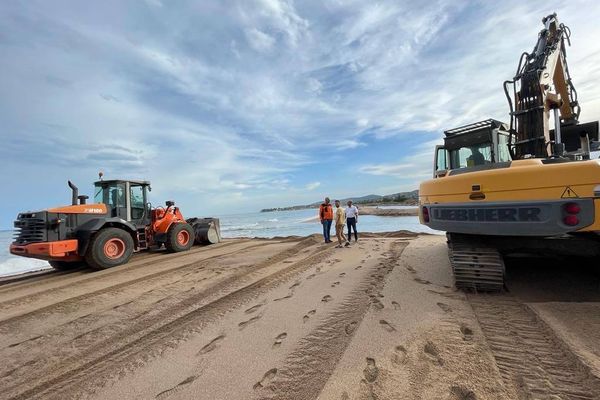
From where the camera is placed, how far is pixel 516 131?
5359mm

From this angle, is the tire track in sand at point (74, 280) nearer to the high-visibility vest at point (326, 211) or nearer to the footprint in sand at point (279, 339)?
the high-visibility vest at point (326, 211)

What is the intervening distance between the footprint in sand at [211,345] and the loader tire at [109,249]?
21.2ft

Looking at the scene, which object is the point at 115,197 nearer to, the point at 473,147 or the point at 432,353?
the point at 473,147

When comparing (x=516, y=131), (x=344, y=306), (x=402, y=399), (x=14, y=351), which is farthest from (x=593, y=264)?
(x=14, y=351)

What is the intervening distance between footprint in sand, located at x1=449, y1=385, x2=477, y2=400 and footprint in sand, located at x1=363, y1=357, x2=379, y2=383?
0.54 metres

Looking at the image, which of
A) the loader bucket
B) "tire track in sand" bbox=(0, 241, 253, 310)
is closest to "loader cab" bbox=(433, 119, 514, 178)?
"tire track in sand" bbox=(0, 241, 253, 310)

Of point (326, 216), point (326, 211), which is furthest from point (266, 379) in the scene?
point (326, 211)

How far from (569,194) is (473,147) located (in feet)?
8.68

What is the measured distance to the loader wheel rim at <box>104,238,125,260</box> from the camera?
8.72 m

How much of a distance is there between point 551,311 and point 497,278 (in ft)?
2.24

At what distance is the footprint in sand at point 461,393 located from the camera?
7.34 feet

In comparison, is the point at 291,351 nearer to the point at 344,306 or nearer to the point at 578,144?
the point at 344,306

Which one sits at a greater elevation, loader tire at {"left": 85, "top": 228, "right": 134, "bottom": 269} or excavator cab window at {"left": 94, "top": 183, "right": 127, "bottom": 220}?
excavator cab window at {"left": 94, "top": 183, "right": 127, "bottom": 220}

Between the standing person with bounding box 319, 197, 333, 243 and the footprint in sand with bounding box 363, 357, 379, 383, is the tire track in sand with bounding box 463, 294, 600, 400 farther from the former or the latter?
the standing person with bounding box 319, 197, 333, 243
